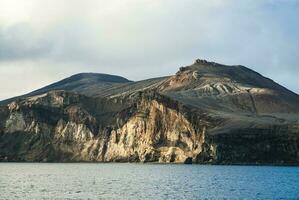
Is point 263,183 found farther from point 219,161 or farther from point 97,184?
point 219,161

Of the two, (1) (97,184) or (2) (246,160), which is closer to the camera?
(1) (97,184)

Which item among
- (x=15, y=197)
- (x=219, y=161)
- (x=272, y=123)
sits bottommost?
(x=15, y=197)

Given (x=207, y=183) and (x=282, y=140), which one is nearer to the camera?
(x=207, y=183)

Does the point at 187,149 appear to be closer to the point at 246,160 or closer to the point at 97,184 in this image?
the point at 246,160

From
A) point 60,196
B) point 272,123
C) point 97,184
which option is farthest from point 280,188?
point 272,123

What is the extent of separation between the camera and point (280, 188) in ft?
329

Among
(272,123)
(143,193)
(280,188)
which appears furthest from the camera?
(272,123)

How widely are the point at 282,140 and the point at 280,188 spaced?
281ft

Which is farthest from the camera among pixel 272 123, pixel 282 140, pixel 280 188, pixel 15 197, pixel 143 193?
pixel 272 123

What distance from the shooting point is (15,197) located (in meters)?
81.8

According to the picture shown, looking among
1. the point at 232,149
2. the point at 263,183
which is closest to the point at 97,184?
the point at 263,183

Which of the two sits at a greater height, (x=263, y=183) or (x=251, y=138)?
(x=251, y=138)

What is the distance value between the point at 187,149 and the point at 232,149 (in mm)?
18636

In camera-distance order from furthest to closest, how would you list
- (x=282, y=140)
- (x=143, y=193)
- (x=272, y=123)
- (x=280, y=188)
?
(x=272, y=123) → (x=282, y=140) → (x=280, y=188) → (x=143, y=193)
